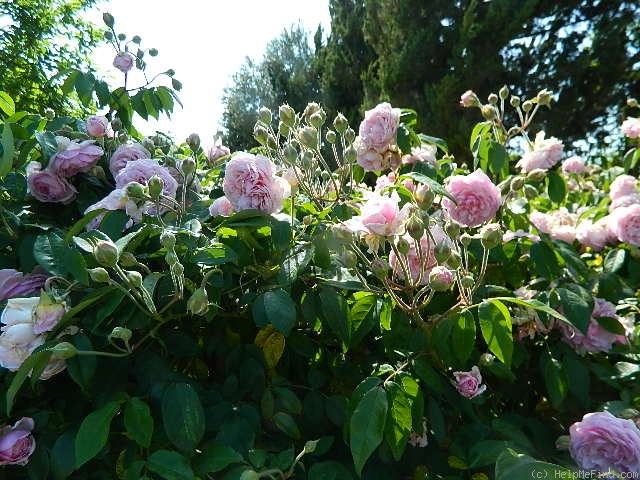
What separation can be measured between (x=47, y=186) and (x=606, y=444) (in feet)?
4.07

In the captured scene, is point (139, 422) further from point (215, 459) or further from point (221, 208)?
point (221, 208)

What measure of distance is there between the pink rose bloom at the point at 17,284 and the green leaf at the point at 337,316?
54cm

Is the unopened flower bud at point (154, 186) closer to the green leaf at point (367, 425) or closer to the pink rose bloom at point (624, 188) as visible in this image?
the green leaf at point (367, 425)

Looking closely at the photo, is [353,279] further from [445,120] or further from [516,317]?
[445,120]

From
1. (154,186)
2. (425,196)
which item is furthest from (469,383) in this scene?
(154,186)

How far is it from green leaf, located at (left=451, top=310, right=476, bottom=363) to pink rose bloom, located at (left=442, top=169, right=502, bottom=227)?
0.82ft

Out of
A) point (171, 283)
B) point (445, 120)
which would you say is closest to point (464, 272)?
point (171, 283)

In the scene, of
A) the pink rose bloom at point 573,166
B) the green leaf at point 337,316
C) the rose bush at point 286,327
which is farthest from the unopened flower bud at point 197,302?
the pink rose bloom at point 573,166

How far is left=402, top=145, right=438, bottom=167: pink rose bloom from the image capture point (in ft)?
4.59

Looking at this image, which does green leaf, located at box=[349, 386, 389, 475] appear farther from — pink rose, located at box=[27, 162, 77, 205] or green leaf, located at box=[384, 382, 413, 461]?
pink rose, located at box=[27, 162, 77, 205]

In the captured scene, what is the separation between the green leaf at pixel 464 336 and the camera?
94cm

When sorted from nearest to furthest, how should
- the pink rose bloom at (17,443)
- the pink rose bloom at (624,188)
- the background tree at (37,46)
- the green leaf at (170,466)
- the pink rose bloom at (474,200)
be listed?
the green leaf at (170,466) < the pink rose bloom at (17,443) < the pink rose bloom at (474,200) < the pink rose bloom at (624,188) < the background tree at (37,46)

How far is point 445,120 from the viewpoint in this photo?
8.82 meters

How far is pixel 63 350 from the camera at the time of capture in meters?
0.81
